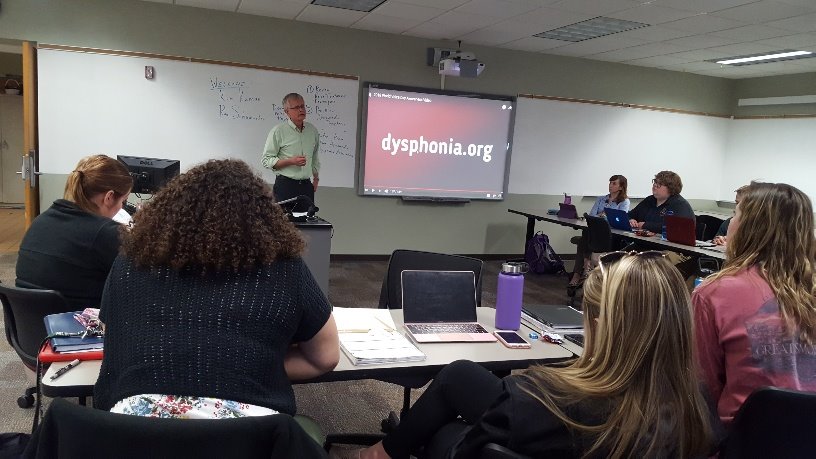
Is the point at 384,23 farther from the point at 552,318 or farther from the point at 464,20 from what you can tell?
the point at 552,318

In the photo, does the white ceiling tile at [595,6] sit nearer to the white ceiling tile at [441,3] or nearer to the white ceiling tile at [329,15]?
the white ceiling tile at [441,3]

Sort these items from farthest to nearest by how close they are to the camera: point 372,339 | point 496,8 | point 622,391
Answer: point 496,8 < point 372,339 < point 622,391

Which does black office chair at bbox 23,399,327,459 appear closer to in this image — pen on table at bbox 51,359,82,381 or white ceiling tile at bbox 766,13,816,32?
pen on table at bbox 51,359,82,381

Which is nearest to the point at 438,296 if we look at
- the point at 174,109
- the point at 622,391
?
the point at 622,391

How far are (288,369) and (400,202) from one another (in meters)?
5.12

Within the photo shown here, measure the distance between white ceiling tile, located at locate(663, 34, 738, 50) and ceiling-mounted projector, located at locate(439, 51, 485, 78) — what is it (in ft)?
6.46

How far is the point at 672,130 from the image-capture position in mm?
7605

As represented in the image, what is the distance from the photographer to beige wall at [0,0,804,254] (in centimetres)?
518

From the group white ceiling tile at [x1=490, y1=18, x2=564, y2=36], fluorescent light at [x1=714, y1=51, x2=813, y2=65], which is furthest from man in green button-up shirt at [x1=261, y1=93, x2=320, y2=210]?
fluorescent light at [x1=714, y1=51, x2=813, y2=65]

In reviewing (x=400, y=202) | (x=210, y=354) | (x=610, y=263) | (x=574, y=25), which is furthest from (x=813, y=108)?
(x=210, y=354)

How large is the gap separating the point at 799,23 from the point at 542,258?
10.4 ft

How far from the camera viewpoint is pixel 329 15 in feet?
17.9

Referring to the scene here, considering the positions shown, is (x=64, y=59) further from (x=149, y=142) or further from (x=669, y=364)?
(x=669, y=364)

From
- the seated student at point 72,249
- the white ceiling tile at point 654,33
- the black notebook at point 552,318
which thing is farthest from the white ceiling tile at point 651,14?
the seated student at point 72,249
